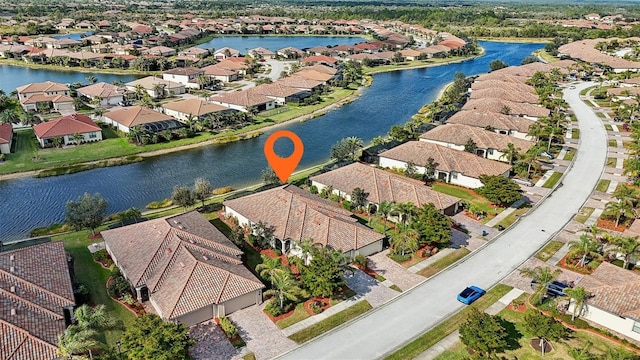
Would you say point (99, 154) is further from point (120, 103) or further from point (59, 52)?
point (59, 52)

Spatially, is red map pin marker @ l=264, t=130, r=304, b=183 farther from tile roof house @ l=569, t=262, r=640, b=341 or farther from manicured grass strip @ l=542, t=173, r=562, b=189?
tile roof house @ l=569, t=262, r=640, b=341

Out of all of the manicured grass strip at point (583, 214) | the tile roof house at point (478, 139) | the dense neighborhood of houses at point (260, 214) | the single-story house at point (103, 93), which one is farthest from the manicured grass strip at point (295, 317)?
the single-story house at point (103, 93)

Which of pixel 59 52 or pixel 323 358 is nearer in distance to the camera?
pixel 323 358

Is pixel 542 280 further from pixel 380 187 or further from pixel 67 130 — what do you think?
pixel 67 130

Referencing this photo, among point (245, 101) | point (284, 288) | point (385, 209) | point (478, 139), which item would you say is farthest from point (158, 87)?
point (284, 288)

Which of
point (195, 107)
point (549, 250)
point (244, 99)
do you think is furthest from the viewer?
point (244, 99)

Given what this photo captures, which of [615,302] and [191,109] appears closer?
[615,302]

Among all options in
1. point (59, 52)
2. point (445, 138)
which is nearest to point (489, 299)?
point (445, 138)
